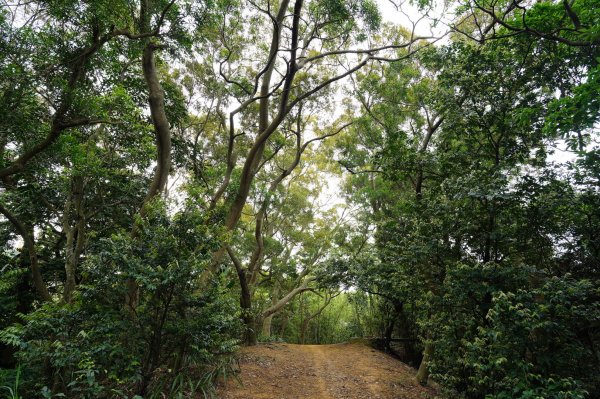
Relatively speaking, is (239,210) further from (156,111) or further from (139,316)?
(139,316)

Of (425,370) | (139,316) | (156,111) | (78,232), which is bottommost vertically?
(425,370)

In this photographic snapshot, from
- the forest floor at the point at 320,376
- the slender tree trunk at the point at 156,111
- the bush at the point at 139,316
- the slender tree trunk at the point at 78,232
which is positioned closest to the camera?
the bush at the point at 139,316

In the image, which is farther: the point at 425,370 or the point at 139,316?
the point at 425,370

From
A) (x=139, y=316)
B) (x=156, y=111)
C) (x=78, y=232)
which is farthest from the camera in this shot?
(x=78, y=232)

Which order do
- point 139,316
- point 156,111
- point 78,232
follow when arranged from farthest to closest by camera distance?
point 78,232, point 156,111, point 139,316

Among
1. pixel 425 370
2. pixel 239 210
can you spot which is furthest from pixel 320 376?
pixel 239 210

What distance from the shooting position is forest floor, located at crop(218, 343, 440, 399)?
617cm

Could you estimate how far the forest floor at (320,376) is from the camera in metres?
6.17

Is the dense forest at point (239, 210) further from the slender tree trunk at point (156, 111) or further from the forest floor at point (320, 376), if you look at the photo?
the forest floor at point (320, 376)

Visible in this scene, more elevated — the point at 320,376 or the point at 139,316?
the point at 139,316

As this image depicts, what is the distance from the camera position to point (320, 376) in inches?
292

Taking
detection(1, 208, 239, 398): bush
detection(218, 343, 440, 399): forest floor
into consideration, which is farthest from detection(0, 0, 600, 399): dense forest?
detection(218, 343, 440, 399): forest floor

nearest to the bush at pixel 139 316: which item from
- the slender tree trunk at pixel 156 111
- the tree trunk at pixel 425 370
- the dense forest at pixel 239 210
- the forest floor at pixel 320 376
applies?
the dense forest at pixel 239 210

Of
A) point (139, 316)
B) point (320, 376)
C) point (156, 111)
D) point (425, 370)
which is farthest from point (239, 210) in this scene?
point (425, 370)
